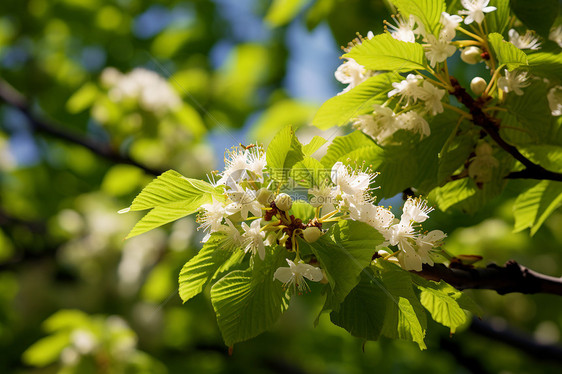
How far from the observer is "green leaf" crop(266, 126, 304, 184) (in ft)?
3.46

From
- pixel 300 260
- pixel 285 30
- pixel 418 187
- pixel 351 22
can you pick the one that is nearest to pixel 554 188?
pixel 418 187

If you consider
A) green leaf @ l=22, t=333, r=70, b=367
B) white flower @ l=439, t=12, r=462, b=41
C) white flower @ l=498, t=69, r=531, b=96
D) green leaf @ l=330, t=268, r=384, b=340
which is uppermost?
white flower @ l=439, t=12, r=462, b=41

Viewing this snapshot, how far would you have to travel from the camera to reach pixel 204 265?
1.09 metres

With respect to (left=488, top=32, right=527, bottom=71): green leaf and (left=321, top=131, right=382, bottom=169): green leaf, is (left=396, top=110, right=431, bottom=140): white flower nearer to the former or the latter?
(left=321, top=131, right=382, bottom=169): green leaf

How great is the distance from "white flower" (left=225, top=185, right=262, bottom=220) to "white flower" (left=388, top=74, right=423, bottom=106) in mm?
483

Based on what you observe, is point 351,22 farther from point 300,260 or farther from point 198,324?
point 198,324

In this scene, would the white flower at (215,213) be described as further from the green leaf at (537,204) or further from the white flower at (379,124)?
the green leaf at (537,204)

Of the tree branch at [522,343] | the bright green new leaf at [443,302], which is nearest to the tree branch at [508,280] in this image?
the bright green new leaf at [443,302]

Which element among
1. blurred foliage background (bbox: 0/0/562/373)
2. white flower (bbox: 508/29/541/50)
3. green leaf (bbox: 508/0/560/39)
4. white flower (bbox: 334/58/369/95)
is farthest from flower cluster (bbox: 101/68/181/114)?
green leaf (bbox: 508/0/560/39)

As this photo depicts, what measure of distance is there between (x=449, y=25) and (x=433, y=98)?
196mm

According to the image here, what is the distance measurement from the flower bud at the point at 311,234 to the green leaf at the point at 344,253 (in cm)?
1

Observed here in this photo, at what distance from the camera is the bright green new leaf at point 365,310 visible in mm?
1015

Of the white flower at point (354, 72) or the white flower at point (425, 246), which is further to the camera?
the white flower at point (354, 72)

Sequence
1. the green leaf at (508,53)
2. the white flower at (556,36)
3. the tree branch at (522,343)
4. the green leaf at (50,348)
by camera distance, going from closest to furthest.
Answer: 1. the green leaf at (508,53)
2. the white flower at (556,36)
3. the tree branch at (522,343)
4. the green leaf at (50,348)
